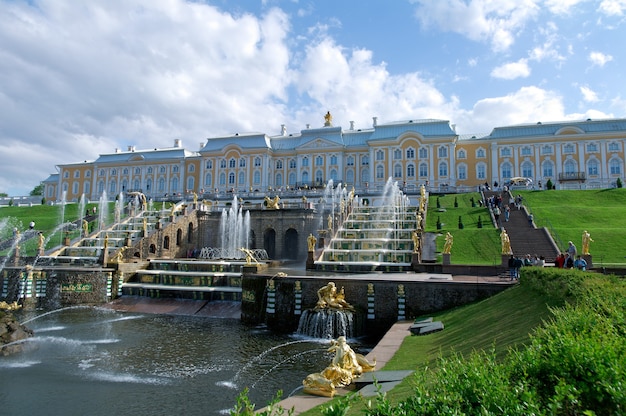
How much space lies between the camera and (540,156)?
194ft

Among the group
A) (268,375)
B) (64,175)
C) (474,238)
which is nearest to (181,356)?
(268,375)

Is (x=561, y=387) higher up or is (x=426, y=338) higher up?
(x=561, y=387)

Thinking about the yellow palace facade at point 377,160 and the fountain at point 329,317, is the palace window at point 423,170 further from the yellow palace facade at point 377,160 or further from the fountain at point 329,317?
the fountain at point 329,317

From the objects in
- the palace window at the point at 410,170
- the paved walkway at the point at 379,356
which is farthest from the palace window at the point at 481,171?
the paved walkway at the point at 379,356

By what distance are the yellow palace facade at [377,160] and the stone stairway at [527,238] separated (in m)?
20.3

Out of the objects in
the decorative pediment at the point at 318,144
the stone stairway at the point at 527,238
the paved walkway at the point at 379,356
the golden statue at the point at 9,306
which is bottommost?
the golden statue at the point at 9,306

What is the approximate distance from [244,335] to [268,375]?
5.32 m

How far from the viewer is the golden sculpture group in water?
Result: 880 cm

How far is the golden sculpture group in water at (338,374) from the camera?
8.80 m

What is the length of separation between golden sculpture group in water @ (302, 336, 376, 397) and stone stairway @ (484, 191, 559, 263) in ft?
59.0

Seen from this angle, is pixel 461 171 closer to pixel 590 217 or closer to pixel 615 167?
pixel 615 167

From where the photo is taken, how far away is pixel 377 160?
208ft

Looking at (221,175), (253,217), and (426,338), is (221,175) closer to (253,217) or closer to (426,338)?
(253,217)

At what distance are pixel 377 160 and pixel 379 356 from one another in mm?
53713
